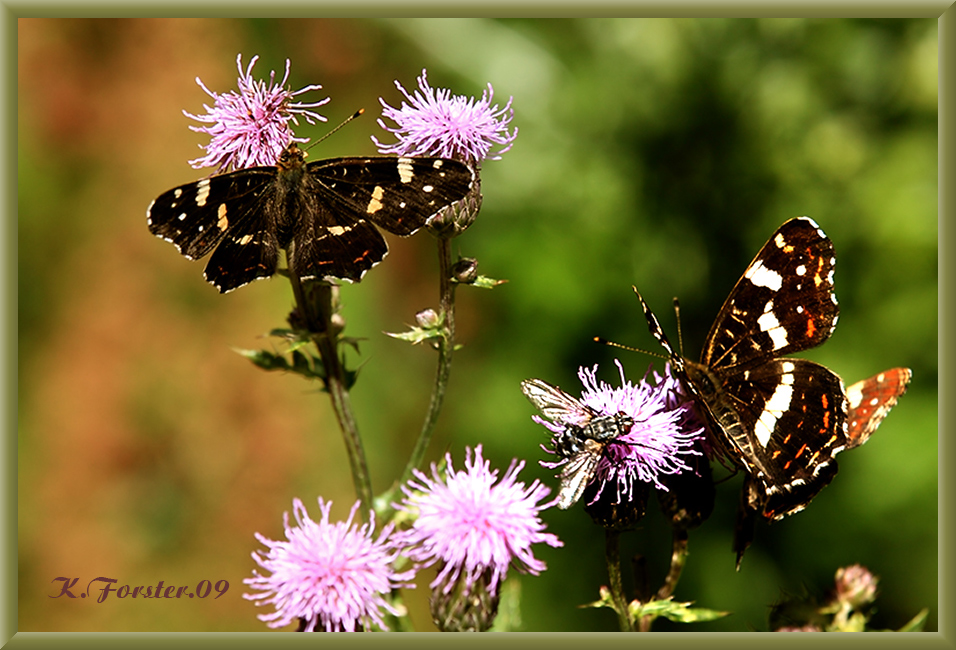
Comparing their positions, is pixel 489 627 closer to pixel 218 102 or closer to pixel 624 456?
pixel 624 456

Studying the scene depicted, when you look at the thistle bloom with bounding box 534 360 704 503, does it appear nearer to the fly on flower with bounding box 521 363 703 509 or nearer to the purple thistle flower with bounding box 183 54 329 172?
the fly on flower with bounding box 521 363 703 509

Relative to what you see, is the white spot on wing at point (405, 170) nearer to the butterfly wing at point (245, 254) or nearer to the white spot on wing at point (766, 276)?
the butterfly wing at point (245, 254)

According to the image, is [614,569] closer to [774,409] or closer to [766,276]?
[774,409]

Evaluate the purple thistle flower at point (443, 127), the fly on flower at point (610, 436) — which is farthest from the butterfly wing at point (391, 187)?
the fly on flower at point (610, 436)

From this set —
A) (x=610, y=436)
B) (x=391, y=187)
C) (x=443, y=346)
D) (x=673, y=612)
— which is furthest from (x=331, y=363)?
(x=673, y=612)

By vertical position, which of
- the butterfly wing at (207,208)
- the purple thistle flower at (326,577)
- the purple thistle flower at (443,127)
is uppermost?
the purple thistle flower at (443,127)

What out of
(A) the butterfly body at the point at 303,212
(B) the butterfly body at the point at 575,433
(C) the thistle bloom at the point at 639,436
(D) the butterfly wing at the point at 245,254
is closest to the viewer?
(B) the butterfly body at the point at 575,433
